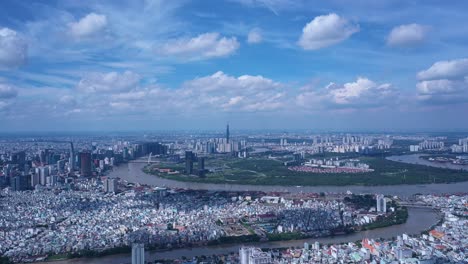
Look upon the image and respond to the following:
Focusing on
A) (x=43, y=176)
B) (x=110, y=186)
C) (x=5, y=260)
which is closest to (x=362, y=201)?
(x=110, y=186)

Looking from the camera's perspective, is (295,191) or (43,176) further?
(43,176)

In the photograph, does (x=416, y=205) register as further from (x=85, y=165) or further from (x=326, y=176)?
(x=85, y=165)

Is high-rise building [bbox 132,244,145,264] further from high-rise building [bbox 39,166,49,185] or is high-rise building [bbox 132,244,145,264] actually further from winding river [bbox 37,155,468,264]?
high-rise building [bbox 39,166,49,185]

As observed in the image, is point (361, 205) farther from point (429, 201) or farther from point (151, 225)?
point (151, 225)

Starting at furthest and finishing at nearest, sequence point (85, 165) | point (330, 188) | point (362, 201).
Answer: point (85, 165), point (330, 188), point (362, 201)

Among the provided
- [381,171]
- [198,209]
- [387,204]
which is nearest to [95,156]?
[198,209]

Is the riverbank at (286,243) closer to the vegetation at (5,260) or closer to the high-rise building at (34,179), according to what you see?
the vegetation at (5,260)

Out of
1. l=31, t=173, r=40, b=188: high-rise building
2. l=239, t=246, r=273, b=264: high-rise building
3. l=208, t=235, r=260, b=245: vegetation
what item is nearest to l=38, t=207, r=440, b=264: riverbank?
l=208, t=235, r=260, b=245: vegetation

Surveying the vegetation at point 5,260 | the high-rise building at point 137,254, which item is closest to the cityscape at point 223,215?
the high-rise building at point 137,254
